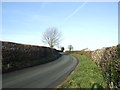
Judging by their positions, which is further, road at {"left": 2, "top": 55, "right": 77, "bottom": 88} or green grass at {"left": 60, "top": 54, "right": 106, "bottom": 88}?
road at {"left": 2, "top": 55, "right": 77, "bottom": 88}

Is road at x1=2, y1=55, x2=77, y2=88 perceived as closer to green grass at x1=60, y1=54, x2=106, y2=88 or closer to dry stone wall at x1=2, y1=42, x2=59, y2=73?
green grass at x1=60, y1=54, x2=106, y2=88

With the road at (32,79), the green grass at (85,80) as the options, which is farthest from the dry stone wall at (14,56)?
the green grass at (85,80)

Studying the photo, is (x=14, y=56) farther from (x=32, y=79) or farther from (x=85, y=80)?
(x=85, y=80)

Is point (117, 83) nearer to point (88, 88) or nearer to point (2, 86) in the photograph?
point (88, 88)

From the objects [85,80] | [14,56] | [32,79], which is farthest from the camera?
[14,56]

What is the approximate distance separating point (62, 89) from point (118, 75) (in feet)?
10.4

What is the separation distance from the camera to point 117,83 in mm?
7668

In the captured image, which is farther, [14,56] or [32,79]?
[14,56]

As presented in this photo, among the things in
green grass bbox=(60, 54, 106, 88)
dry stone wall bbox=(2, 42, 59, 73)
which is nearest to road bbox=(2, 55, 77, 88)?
green grass bbox=(60, 54, 106, 88)

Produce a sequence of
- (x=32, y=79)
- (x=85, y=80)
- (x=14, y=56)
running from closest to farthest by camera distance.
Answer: (x=85, y=80) → (x=32, y=79) → (x=14, y=56)

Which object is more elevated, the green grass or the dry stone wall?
the dry stone wall

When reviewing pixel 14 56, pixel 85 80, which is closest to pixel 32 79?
pixel 85 80

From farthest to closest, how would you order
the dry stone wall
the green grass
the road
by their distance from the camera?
1. the dry stone wall
2. the road
3. the green grass

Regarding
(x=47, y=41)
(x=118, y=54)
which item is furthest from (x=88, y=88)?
(x=47, y=41)
